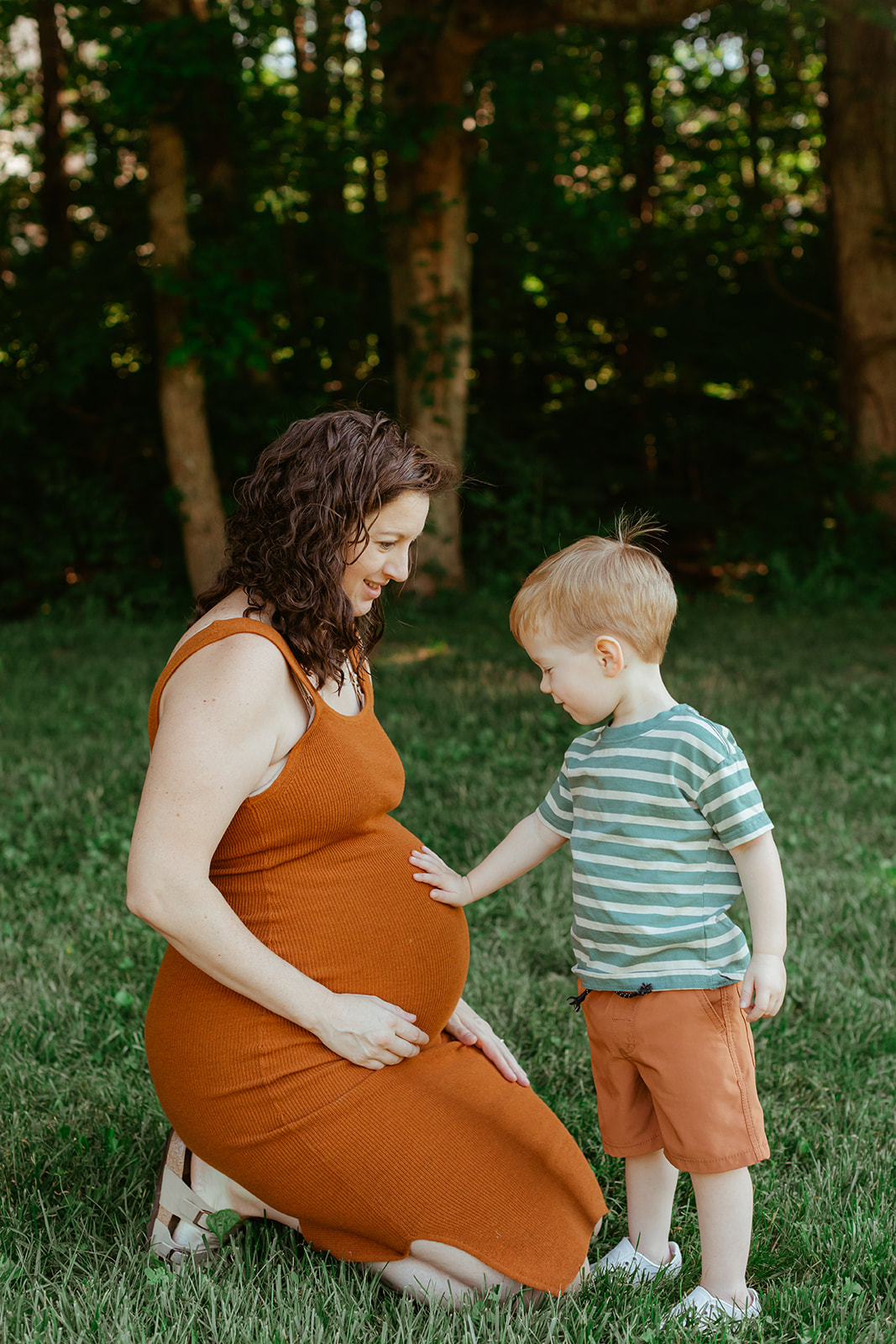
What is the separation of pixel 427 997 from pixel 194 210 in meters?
10.4

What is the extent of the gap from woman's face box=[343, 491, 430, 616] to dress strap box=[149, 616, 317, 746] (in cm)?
22

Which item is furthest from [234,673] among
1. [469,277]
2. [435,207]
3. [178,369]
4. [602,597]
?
[469,277]

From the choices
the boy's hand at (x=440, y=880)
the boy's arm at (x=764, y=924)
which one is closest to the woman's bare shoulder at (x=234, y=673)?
the boy's hand at (x=440, y=880)

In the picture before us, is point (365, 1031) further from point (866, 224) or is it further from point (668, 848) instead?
point (866, 224)

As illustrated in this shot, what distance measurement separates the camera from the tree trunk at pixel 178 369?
29.9 ft

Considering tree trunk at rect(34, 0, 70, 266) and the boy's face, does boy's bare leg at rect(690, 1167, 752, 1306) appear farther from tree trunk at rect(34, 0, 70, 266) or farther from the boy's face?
tree trunk at rect(34, 0, 70, 266)

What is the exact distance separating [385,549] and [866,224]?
10611 mm

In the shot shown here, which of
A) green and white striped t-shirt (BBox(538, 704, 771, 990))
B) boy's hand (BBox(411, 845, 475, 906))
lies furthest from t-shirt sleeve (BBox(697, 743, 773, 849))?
boy's hand (BBox(411, 845, 475, 906))

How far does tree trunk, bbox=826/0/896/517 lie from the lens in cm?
1070

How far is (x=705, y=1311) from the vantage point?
2080mm

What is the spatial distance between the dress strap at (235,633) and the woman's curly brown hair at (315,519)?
0.04 m

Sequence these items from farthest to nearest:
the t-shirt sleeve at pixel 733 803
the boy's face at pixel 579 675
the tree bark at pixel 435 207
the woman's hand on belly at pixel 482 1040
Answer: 1. the tree bark at pixel 435 207
2. the woman's hand on belly at pixel 482 1040
3. the boy's face at pixel 579 675
4. the t-shirt sleeve at pixel 733 803

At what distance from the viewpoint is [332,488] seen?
6.81ft

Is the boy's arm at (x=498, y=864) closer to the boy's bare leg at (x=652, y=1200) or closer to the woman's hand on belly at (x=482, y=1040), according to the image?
the woman's hand on belly at (x=482, y=1040)
